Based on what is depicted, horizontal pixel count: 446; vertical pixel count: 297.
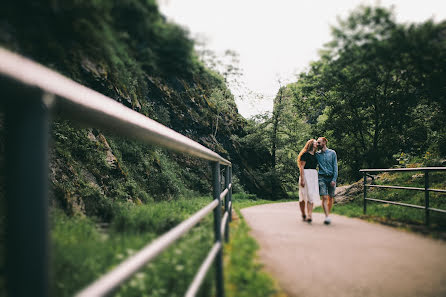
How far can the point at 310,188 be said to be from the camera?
5.12 meters

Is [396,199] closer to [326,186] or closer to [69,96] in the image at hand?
[326,186]

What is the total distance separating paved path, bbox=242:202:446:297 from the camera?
1.94 metres

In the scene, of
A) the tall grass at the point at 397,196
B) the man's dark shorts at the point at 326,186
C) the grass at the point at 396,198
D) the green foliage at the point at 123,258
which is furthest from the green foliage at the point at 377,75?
the tall grass at the point at 397,196

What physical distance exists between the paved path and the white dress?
1249 millimetres

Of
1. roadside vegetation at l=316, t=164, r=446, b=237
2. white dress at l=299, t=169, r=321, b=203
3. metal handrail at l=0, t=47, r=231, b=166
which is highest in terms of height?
metal handrail at l=0, t=47, r=231, b=166

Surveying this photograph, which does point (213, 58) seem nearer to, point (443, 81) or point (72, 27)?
point (72, 27)

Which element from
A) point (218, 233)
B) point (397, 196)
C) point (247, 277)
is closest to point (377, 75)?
point (218, 233)

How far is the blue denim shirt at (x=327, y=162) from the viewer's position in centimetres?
537

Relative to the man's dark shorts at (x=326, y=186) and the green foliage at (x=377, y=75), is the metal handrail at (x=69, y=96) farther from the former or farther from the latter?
the man's dark shorts at (x=326, y=186)

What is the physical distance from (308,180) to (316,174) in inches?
8.5

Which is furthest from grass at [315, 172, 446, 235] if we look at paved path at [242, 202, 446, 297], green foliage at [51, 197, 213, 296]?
green foliage at [51, 197, 213, 296]

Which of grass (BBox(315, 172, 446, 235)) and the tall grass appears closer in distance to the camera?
grass (BBox(315, 172, 446, 235))

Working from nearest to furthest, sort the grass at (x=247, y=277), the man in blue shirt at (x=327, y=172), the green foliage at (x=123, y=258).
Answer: the green foliage at (x=123, y=258) < the grass at (x=247, y=277) < the man in blue shirt at (x=327, y=172)

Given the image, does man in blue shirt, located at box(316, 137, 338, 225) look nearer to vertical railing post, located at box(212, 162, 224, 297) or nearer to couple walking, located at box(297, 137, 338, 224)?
couple walking, located at box(297, 137, 338, 224)
